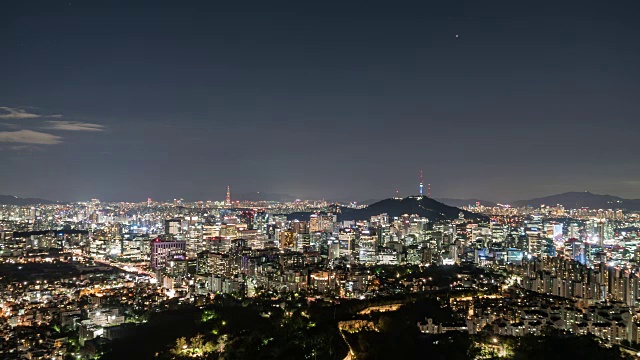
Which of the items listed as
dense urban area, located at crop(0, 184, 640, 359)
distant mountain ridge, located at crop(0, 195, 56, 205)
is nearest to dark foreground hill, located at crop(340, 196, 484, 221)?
dense urban area, located at crop(0, 184, 640, 359)

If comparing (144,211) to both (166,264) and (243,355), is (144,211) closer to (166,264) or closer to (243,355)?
(166,264)

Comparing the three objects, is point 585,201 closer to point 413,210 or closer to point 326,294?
point 413,210

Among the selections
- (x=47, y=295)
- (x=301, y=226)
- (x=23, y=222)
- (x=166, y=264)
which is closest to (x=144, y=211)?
(x=23, y=222)

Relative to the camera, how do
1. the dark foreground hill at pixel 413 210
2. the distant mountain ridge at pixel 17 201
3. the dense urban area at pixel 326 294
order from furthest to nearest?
1. the distant mountain ridge at pixel 17 201
2. the dark foreground hill at pixel 413 210
3. the dense urban area at pixel 326 294

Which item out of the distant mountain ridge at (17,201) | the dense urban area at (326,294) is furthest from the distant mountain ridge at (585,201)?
the distant mountain ridge at (17,201)

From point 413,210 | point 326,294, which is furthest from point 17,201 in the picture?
point 326,294

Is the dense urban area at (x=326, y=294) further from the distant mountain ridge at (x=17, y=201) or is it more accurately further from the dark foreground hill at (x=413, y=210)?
the distant mountain ridge at (x=17, y=201)

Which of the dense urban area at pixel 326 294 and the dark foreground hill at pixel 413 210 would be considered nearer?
the dense urban area at pixel 326 294
